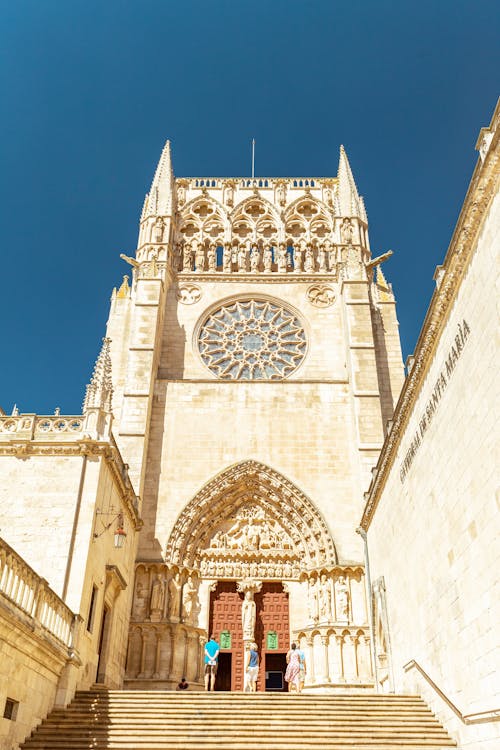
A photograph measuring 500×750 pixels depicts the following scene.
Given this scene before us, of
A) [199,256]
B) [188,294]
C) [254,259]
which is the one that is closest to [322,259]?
[254,259]

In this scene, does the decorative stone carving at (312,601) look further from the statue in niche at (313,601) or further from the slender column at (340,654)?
the slender column at (340,654)

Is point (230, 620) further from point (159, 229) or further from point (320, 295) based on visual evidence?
point (159, 229)

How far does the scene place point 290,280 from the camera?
19.6 meters

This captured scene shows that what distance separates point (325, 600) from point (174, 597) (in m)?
3.43

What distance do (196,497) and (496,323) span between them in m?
10.6

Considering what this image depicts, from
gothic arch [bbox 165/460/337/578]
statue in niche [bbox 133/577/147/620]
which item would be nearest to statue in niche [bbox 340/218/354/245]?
gothic arch [bbox 165/460/337/578]

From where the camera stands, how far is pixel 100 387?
1207 centimetres

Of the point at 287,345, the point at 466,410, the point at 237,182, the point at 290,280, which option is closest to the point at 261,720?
the point at 466,410

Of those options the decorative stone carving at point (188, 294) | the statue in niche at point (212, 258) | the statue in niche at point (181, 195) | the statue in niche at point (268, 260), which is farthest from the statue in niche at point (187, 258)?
the statue in niche at point (268, 260)

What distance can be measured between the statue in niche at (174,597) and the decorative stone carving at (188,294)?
809 cm

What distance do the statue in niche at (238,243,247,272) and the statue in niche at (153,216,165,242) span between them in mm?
2492

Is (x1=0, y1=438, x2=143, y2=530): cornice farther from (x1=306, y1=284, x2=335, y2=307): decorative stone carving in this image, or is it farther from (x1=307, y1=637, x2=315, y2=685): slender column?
(x1=306, y1=284, x2=335, y2=307): decorative stone carving

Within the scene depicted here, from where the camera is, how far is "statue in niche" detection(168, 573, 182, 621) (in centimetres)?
1455

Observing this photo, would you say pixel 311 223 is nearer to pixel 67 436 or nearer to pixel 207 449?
pixel 207 449
